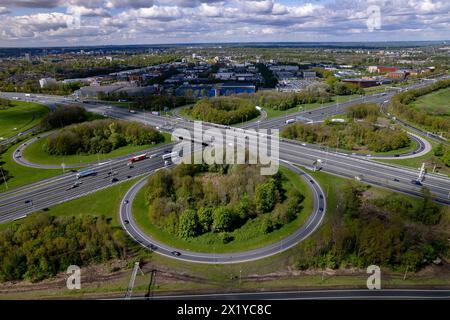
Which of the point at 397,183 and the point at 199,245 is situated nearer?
the point at 199,245

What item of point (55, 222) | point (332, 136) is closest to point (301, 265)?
point (55, 222)

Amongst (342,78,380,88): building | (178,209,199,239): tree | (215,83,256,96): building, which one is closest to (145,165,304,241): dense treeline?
(178,209,199,239): tree

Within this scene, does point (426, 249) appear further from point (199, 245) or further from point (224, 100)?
point (224, 100)

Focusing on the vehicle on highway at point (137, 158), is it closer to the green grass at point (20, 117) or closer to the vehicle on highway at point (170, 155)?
the vehicle on highway at point (170, 155)

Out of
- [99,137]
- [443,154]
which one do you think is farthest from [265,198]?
[99,137]

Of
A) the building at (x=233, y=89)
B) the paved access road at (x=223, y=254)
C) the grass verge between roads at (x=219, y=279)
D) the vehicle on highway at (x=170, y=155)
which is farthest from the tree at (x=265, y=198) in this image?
the building at (x=233, y=89)

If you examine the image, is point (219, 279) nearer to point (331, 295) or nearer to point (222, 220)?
point (222, 220)
